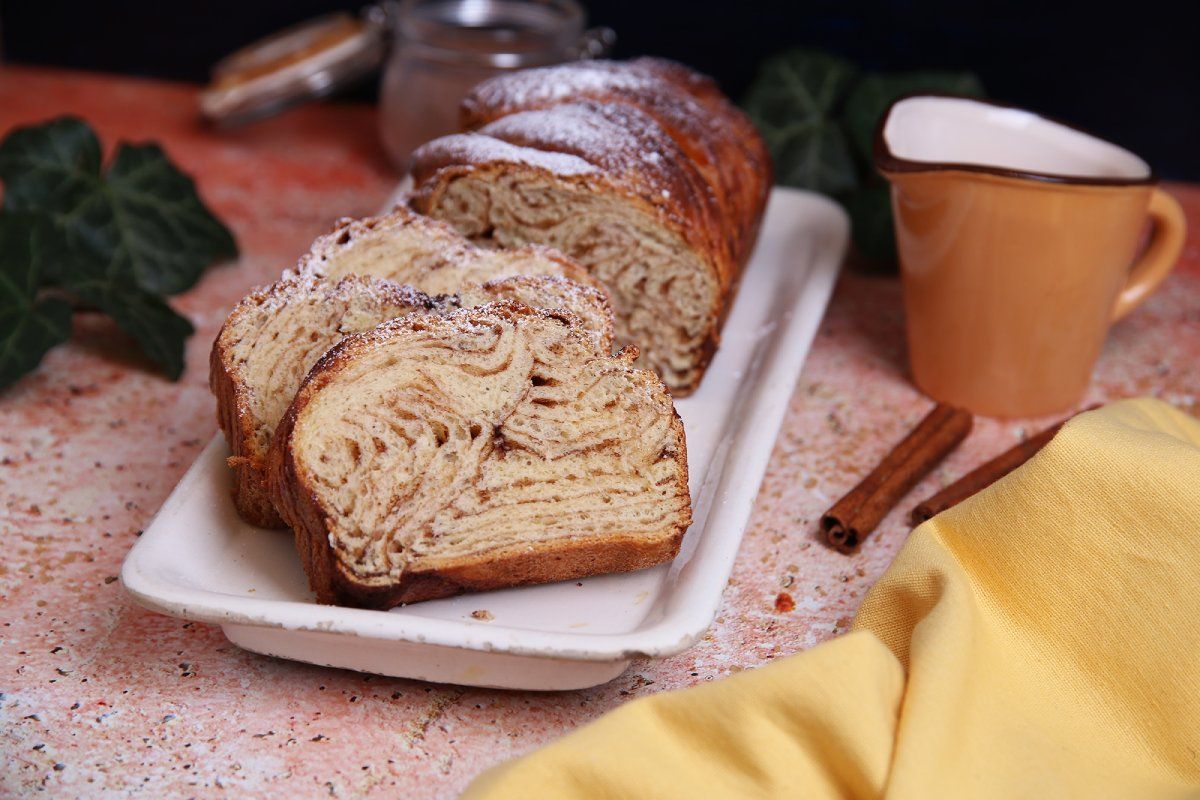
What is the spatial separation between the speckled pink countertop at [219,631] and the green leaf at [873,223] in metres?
0.07

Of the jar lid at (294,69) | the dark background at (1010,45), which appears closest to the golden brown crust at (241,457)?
the jar lid at (294,69)

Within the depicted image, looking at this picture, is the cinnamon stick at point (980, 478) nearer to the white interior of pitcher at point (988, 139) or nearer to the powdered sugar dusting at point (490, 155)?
the white interior of pitcher at point (988, 139)

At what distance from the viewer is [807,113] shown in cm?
307

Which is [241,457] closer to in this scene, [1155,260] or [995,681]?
[995,681]

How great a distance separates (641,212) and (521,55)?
94 centimetres

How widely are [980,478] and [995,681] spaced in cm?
56

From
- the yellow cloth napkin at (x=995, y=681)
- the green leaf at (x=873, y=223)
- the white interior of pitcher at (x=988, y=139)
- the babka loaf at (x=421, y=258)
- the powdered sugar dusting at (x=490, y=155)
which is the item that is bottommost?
the green leaf at (x=873, y=223)

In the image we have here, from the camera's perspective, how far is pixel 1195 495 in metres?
1.75

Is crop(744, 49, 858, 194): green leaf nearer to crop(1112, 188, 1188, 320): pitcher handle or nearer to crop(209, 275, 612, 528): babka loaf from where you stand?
crop(1112, 188, 1188, 320): pitcher handle

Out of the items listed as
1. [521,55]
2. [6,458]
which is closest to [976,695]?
[6,458]

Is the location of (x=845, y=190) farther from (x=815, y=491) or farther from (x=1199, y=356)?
(x=815, y=491)

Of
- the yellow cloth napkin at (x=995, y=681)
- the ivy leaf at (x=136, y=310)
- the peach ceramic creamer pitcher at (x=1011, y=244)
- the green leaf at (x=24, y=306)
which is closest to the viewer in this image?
the yellow cloth napkin at (x=995, y=681)

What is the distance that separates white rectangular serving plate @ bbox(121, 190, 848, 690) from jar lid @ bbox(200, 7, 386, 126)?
1416 millimetres

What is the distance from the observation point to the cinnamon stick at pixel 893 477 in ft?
6.77
